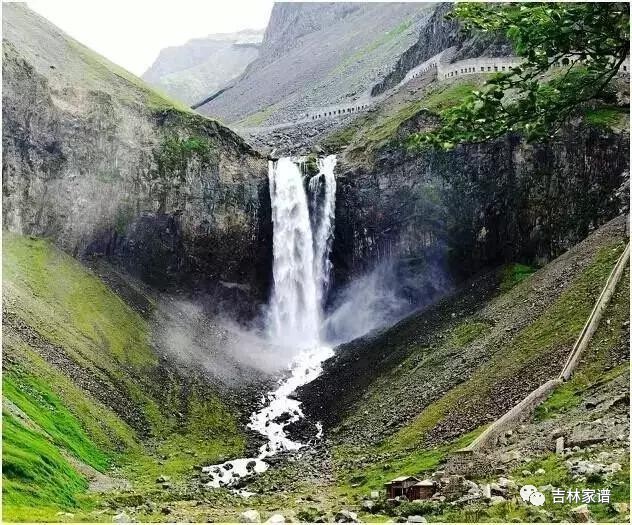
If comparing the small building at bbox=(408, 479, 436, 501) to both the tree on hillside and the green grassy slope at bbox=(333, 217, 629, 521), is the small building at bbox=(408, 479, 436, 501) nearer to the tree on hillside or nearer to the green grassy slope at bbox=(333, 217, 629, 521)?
the green grassy slope at bbox=(333, 217, 629, 521)

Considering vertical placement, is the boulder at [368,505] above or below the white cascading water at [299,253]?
below

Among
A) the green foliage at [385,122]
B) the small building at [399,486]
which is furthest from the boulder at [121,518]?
the green foliage at [385,122]

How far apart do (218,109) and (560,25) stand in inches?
6569

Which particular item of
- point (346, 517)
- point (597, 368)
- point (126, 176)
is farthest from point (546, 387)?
point (126, 176)

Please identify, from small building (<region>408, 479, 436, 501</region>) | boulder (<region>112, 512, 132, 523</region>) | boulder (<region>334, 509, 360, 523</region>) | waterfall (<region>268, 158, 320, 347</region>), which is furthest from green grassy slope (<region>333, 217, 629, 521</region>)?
A: waterfall (<region>268, 158, 320, 347</region>)

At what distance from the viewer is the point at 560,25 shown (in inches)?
421

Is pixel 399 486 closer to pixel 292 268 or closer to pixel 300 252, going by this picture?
pixel 292 268

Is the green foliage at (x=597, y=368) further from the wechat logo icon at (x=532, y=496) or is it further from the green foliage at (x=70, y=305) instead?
the green foliage at (x=70, y=305)

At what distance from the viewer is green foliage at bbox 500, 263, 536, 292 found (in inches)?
2108

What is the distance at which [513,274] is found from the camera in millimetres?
56094

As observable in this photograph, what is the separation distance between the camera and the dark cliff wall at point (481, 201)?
5472 centimetres

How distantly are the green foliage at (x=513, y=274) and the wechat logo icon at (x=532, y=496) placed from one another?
118ft

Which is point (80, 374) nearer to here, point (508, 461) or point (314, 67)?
point (508, 461)

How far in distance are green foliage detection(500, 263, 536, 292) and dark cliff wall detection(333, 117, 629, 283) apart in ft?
4.55
